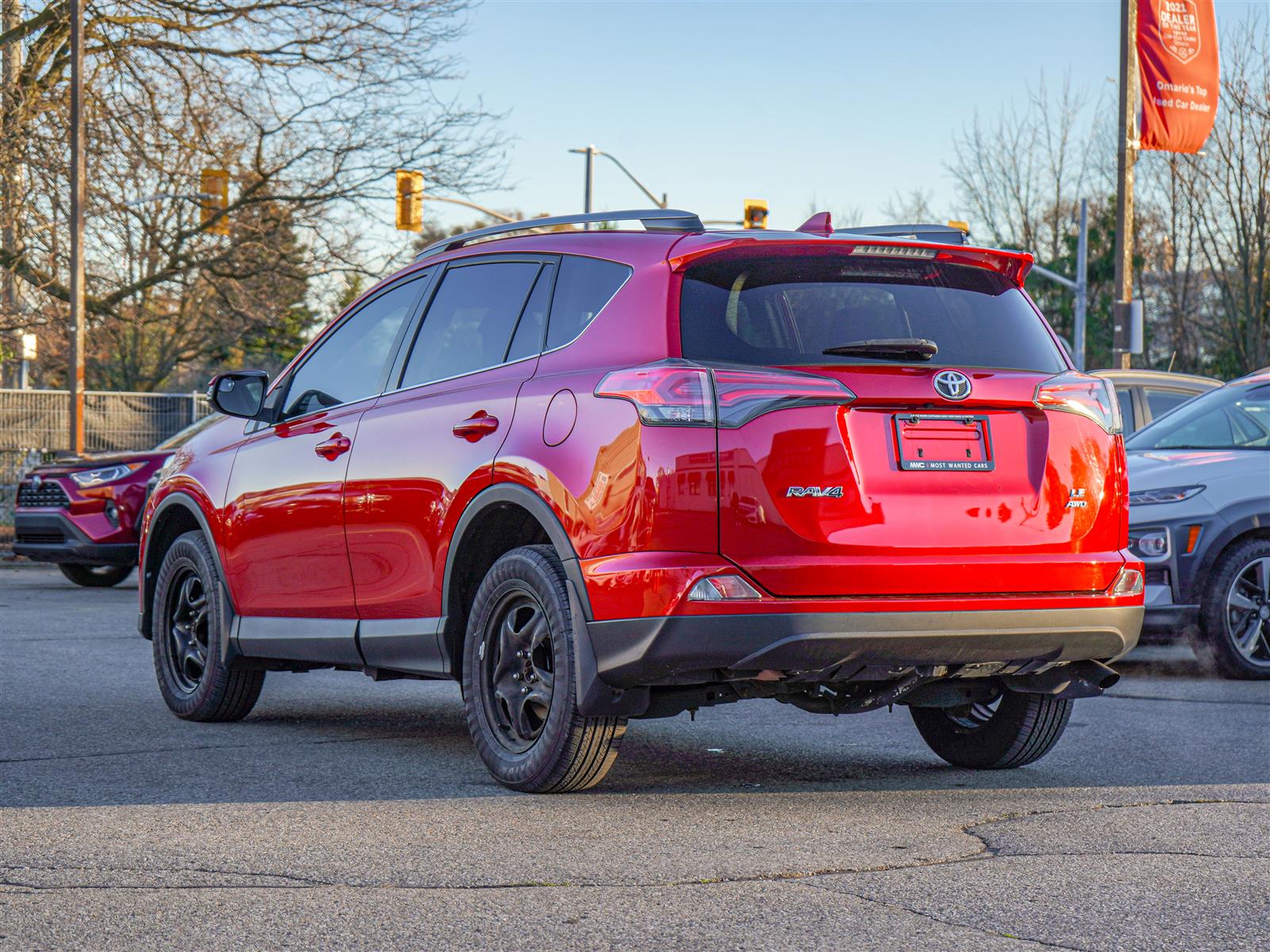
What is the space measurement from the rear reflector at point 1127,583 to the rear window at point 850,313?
70 cm

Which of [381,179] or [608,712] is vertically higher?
[381,179]

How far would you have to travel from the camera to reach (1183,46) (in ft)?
73.2

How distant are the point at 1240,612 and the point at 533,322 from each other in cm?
522

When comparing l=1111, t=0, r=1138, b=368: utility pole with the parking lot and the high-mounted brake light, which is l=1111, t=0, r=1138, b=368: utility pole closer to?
the parking lot

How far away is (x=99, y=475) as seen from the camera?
50.6 feet

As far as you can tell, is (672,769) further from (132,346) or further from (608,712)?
(132,346)

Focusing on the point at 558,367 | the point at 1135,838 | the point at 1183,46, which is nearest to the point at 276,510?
the point at 558,367

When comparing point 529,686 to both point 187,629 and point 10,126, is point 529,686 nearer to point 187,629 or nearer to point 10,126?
point 187,629

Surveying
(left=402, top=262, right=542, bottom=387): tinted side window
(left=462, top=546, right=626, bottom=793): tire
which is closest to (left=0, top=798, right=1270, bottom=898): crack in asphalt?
(left=462, top=546, right=626, bottom=793): tire

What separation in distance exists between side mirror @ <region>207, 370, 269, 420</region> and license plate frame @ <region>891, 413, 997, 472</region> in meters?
3.21

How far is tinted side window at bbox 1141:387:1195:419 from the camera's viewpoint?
12875 mm

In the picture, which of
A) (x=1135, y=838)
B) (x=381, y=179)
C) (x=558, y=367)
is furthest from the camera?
(x=381, y=179)

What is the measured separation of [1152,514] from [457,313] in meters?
4.86

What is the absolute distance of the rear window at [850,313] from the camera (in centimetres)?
527
